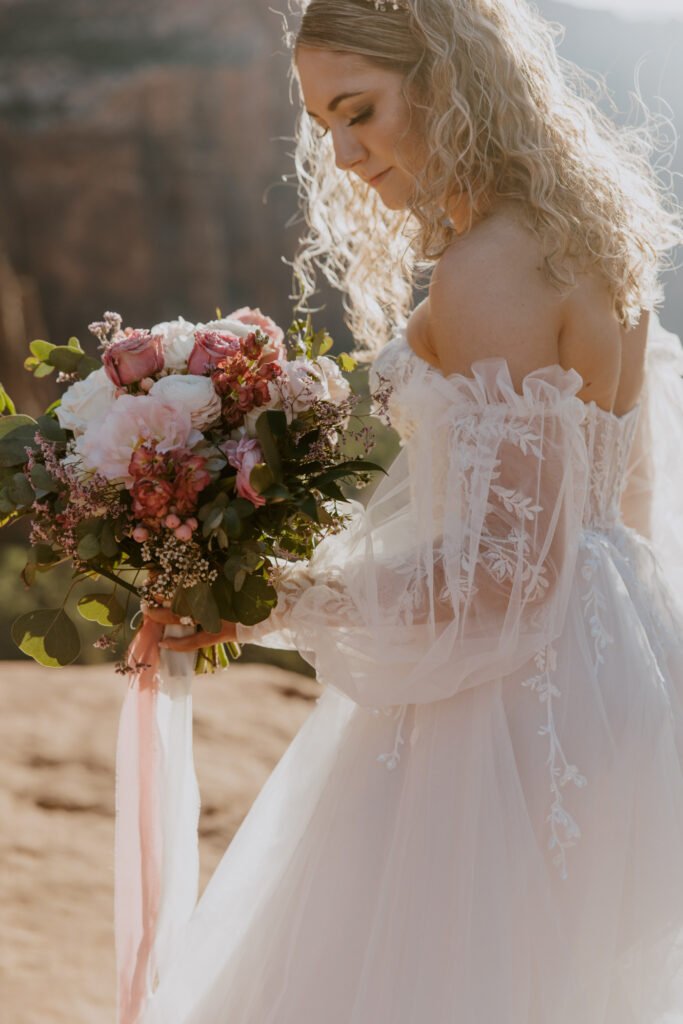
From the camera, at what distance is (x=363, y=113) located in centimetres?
164

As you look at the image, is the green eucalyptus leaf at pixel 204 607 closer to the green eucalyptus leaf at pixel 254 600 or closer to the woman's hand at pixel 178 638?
the green eucalyptus leaf at pixel 254 600

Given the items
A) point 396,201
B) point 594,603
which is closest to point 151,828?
point 594,603

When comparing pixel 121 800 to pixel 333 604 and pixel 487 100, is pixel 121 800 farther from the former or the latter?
pixel 487 100

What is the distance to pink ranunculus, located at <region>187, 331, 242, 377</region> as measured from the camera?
1523mm

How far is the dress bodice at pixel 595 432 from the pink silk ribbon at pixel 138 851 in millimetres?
715

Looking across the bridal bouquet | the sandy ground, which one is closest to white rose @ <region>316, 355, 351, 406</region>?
the bridal bouquet

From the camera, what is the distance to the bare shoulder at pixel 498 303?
4.53 feet

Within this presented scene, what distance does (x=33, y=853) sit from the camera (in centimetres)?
306

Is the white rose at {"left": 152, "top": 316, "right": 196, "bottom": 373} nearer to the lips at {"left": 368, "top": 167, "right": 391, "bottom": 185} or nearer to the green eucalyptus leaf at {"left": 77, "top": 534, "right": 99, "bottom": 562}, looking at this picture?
the green eucalyptus leaf at {"left": 77, "top": 534, "right": 99, "bottom": 562}

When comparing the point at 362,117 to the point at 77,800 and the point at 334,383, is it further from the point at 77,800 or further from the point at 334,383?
the point at 77,800

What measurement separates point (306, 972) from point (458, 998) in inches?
10.7

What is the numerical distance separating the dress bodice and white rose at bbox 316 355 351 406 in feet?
0.34

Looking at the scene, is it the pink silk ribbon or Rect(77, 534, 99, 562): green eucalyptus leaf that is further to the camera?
the pink silk ribbon

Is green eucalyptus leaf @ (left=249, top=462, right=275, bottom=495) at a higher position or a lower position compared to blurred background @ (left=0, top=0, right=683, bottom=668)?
lower
